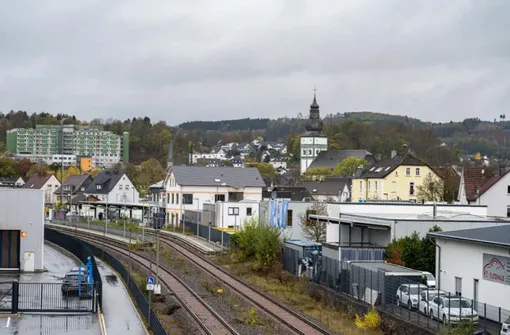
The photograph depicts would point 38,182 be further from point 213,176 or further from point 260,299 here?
point 260,299

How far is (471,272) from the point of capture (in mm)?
30000

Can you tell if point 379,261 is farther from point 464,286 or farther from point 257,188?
point 257,188

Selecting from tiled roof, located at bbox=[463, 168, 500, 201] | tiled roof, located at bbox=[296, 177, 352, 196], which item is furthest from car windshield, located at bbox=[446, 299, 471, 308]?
tiled roof, located at bbox=[296, 177, 352, 196]

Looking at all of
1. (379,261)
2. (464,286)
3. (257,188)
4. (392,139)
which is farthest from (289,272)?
(392,139)

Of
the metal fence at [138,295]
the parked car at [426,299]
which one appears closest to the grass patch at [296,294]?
the parked car at [426,299]

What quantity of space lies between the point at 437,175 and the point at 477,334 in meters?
69.7

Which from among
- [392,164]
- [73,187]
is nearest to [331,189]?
[392,164]

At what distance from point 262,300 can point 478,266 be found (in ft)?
33.4

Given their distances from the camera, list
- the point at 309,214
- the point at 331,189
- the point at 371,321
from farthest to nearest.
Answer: the point at 331,189, the point at 309,214, the point at 371,321

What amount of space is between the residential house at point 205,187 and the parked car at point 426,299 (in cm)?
5514

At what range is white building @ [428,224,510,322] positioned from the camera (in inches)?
1088

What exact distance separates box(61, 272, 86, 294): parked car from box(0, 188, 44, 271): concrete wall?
855 cm

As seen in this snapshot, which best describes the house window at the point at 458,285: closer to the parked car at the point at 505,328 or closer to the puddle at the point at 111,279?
the parked car at the point at 505,328

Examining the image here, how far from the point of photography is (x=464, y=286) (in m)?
30.5
